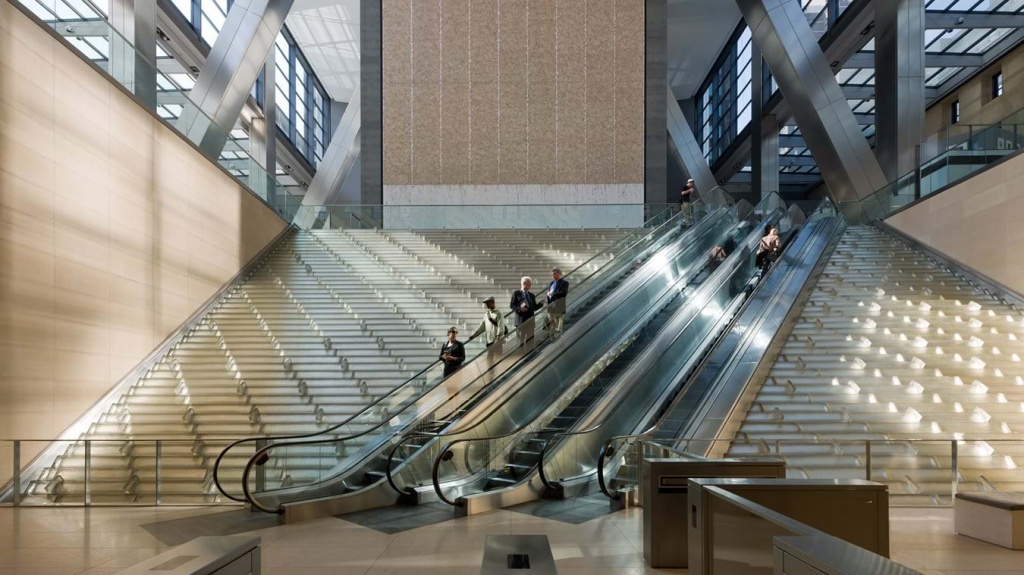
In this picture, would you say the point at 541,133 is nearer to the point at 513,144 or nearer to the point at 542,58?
the point at 513,144

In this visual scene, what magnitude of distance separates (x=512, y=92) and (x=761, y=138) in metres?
16.4

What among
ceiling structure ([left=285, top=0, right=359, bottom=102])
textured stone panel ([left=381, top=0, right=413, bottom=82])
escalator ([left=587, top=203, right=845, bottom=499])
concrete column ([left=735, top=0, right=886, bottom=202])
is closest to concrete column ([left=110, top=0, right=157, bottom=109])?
escalator ([left=587, top=203, right=845, bottom=499])

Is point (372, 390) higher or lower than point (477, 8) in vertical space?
lower

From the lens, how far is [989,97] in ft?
100

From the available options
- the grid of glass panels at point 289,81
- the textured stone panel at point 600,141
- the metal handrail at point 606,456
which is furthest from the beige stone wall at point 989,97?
the grid of glass panels at point 289,81

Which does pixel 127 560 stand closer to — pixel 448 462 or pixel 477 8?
pixel 448 462

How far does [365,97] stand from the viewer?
30.5 m

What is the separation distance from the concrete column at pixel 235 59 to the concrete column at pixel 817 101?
47.6 ft

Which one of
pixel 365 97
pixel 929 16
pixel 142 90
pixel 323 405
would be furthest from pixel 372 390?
pixel 929 16

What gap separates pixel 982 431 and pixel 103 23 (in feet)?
46.2

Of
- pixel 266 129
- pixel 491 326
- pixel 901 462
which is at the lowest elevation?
pixel 901 462

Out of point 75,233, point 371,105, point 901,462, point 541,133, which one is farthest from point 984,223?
point 371,105

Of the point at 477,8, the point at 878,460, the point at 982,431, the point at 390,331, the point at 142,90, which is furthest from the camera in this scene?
the point at 477,8

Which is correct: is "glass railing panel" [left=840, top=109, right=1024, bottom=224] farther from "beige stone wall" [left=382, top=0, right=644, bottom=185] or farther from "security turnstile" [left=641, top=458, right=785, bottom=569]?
"security turnstile" [left=641, top=458, right=785, bottom=569]
